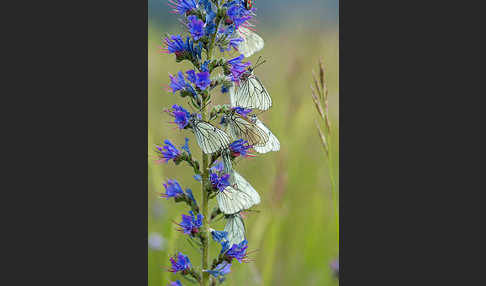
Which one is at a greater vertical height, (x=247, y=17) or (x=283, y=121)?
(x=247, y=17)

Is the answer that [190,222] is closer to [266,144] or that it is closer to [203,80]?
[266,144]

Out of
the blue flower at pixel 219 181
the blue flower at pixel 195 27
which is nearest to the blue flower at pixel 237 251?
the blue flower at pixel 219 181

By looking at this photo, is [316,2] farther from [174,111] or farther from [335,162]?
[174,111]

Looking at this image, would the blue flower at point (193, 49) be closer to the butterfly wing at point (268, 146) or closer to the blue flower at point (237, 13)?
the blue flower at point (237, 13)

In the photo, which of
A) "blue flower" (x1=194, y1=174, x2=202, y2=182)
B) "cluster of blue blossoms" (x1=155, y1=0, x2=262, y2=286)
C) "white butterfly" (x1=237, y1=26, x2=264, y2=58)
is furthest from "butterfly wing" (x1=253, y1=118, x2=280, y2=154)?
"white butterfly" (x1=237, y1=26, x2=264, y2=58)

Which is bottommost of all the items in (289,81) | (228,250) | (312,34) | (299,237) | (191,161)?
(299,237)

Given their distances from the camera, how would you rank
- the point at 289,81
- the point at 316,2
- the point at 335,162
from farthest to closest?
the point at 316,2, the point at 335,162, the point at 289,81

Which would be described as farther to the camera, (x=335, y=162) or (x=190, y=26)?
(x=335, y=162)

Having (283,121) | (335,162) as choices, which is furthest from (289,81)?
(335,162)

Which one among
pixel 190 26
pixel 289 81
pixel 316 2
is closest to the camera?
pixel 190 26
